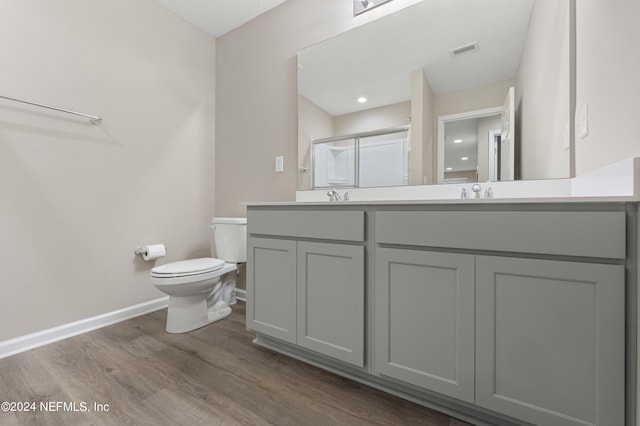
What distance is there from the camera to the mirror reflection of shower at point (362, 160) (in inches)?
66.4

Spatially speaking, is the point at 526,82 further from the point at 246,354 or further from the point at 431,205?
the point at 246,354

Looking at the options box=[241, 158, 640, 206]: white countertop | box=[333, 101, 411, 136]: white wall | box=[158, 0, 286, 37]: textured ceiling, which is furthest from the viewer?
box=[158, 0, 286, 37]: textured ceiling

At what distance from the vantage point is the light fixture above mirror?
5.75 ft

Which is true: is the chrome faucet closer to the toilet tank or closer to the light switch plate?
the toilet tank

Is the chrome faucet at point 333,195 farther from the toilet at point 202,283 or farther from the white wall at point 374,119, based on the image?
the toilet at point 202,283

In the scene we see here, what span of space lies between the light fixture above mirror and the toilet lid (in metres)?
1.93

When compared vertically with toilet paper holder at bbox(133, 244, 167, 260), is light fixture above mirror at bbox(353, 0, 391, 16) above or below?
above

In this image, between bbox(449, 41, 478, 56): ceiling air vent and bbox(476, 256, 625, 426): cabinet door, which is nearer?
bbox(476, 256, 625, 426): cabinet door

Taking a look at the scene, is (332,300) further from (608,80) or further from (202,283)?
(608,80)

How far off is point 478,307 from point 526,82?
3.85ft

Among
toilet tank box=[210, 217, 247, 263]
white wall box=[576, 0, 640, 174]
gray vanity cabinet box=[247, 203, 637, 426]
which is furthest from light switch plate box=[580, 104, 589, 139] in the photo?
toilet tank box=[210, 217, 247, 263]

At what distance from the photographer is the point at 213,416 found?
106 centimetres

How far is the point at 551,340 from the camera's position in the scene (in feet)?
2.73

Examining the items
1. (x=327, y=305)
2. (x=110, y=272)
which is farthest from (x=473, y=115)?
(x=110, y=272)
